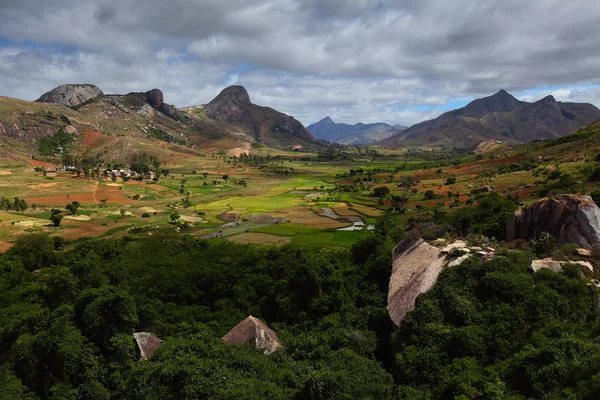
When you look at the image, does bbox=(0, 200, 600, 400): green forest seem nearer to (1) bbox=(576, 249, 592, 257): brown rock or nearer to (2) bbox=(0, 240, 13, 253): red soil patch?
(1) bbox=(576, 249, 592, 257): brown rock

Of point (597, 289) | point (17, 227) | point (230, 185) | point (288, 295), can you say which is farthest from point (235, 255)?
point (230, 185)

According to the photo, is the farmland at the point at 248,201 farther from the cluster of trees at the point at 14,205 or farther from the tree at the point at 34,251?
the tree at the point at 34,251

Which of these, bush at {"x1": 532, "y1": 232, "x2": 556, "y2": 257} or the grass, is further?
the grass

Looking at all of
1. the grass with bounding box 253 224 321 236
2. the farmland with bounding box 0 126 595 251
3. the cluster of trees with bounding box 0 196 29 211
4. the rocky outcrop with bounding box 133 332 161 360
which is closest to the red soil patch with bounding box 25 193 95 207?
the farmland with bounding box 0 126 595 251

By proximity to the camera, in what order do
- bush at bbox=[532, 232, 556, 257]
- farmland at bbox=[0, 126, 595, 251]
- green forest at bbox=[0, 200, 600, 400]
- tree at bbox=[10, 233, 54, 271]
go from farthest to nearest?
farmland at bbox=[0, 126, 595, 251]
tree at bbox=[10, 233, 54, 271]
bush at bbox=[532, 232, 556, 257]
green forest at bbox=[0, 200, 600, 400]

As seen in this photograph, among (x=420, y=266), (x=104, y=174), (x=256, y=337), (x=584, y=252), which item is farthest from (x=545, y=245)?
(x=104, y=174)

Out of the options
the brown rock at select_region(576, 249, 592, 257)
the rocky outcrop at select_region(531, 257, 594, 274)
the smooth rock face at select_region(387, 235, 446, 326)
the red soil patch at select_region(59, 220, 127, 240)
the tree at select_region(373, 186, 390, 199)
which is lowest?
the red soil patch at select_region(59, 220, 127, 240)

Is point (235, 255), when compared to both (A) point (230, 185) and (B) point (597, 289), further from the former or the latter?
(A) point (230, 185)
